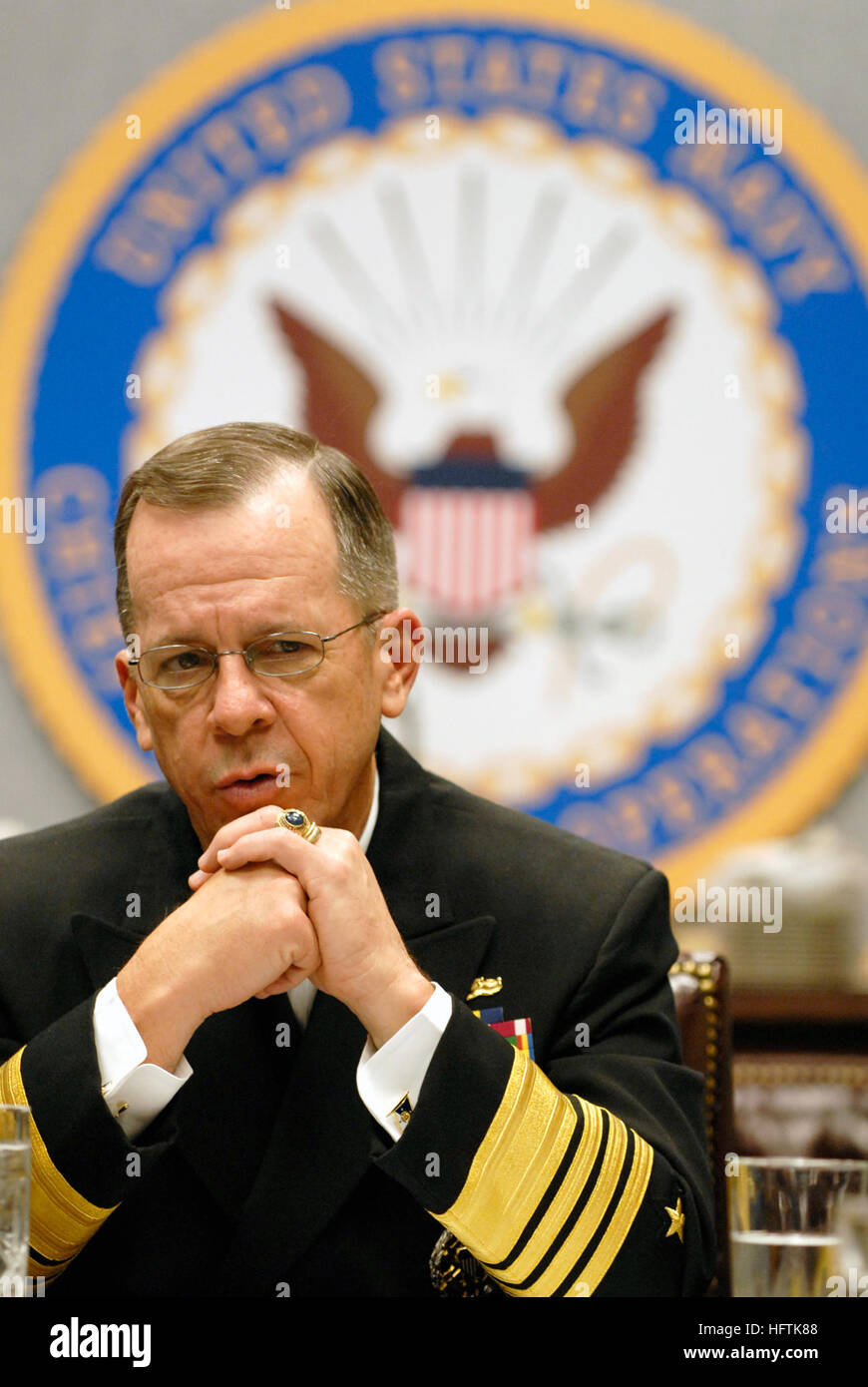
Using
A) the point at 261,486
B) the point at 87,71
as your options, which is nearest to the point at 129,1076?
the point at 261,486

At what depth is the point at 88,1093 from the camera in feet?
5.69

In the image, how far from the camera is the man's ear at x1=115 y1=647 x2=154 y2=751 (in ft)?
7.04

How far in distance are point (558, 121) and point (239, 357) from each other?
3.32 ft

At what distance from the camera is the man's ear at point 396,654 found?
7.22ft

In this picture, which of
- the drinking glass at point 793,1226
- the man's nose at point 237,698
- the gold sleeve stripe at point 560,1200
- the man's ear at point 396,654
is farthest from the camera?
the man's ear at point 396,654

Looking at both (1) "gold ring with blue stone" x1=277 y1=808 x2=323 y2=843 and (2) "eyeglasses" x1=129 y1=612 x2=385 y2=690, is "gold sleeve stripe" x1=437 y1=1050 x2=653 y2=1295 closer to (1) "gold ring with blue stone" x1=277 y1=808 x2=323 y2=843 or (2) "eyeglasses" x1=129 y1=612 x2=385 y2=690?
(1) "gold ring with blue stone" x1=277 y1=808 x2=323 y2=843

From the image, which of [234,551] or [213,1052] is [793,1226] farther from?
[234,551]

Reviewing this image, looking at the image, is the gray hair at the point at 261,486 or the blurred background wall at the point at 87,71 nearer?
the gray hair at the point at 261,486

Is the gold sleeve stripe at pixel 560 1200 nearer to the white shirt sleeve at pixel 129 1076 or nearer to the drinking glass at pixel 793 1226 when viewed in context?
the drinking glass at pixel 793 1226

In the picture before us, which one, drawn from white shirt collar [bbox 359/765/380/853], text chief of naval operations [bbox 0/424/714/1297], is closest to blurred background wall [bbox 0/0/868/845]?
text chief of naval operations [bbox 0/424/714/1297]

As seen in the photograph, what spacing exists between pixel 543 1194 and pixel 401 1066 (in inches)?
7.6

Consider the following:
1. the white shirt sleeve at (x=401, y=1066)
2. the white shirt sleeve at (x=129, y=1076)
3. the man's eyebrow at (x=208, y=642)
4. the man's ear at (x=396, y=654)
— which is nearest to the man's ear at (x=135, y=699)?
the man's eyebrow at (x=208, y=642)

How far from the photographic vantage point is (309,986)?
7.27 ft
